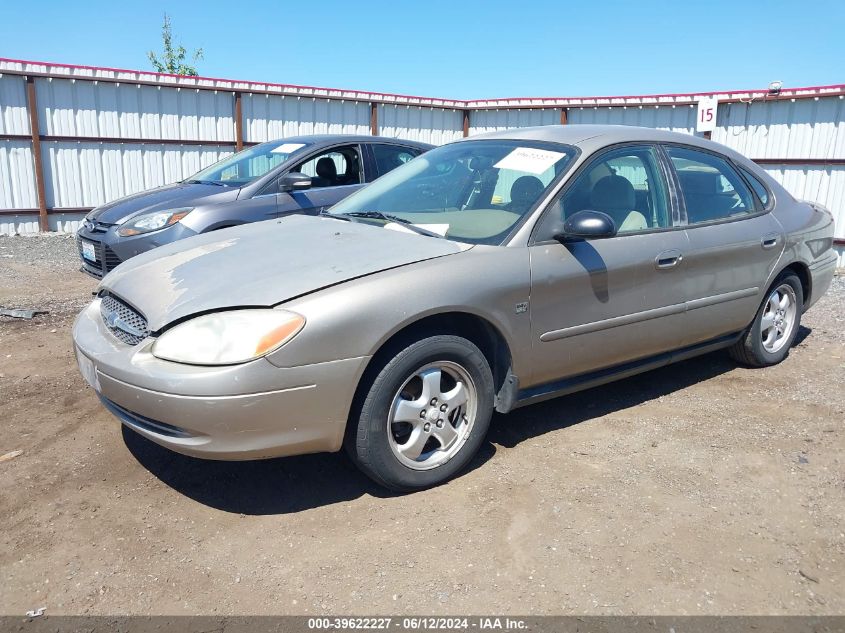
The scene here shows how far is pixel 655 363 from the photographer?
4148 mm

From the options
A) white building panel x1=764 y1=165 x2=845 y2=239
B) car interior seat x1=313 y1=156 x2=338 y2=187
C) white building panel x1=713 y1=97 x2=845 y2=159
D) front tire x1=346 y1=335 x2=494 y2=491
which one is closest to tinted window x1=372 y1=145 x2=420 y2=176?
car interior seat x1=313 y1=156 x2=338 y2=187

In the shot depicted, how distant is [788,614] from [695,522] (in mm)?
601

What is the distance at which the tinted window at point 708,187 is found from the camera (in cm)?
425

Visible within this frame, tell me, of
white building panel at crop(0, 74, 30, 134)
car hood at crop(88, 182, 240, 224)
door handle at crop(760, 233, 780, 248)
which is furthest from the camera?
white building panel at crop(0, 74, 30, 134)

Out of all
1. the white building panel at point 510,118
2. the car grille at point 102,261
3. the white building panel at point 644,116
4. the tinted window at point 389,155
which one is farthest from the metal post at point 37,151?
the white building panel at point 644,116

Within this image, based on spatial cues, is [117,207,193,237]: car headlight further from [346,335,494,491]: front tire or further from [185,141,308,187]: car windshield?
[346,335,494,491]: front tire

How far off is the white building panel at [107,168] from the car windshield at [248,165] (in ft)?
17.5

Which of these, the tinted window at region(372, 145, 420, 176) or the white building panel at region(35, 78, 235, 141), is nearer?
the tinted window at region(372, 145, 420, 176)

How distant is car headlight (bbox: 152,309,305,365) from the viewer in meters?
2.71

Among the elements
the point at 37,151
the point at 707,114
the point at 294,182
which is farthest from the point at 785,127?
the point at 37,151

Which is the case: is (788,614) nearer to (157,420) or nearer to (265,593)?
(265,593)

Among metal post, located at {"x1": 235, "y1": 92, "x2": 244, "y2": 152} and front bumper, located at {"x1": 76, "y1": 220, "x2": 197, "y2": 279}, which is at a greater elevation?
metal post, located at {"x1": 235, "y1": 92, "x2": 244, "y2": 152}

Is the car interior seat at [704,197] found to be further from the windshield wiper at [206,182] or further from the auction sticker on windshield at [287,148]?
the windshield wiper at [206,182]

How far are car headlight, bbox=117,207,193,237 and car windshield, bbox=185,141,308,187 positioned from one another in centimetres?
73
